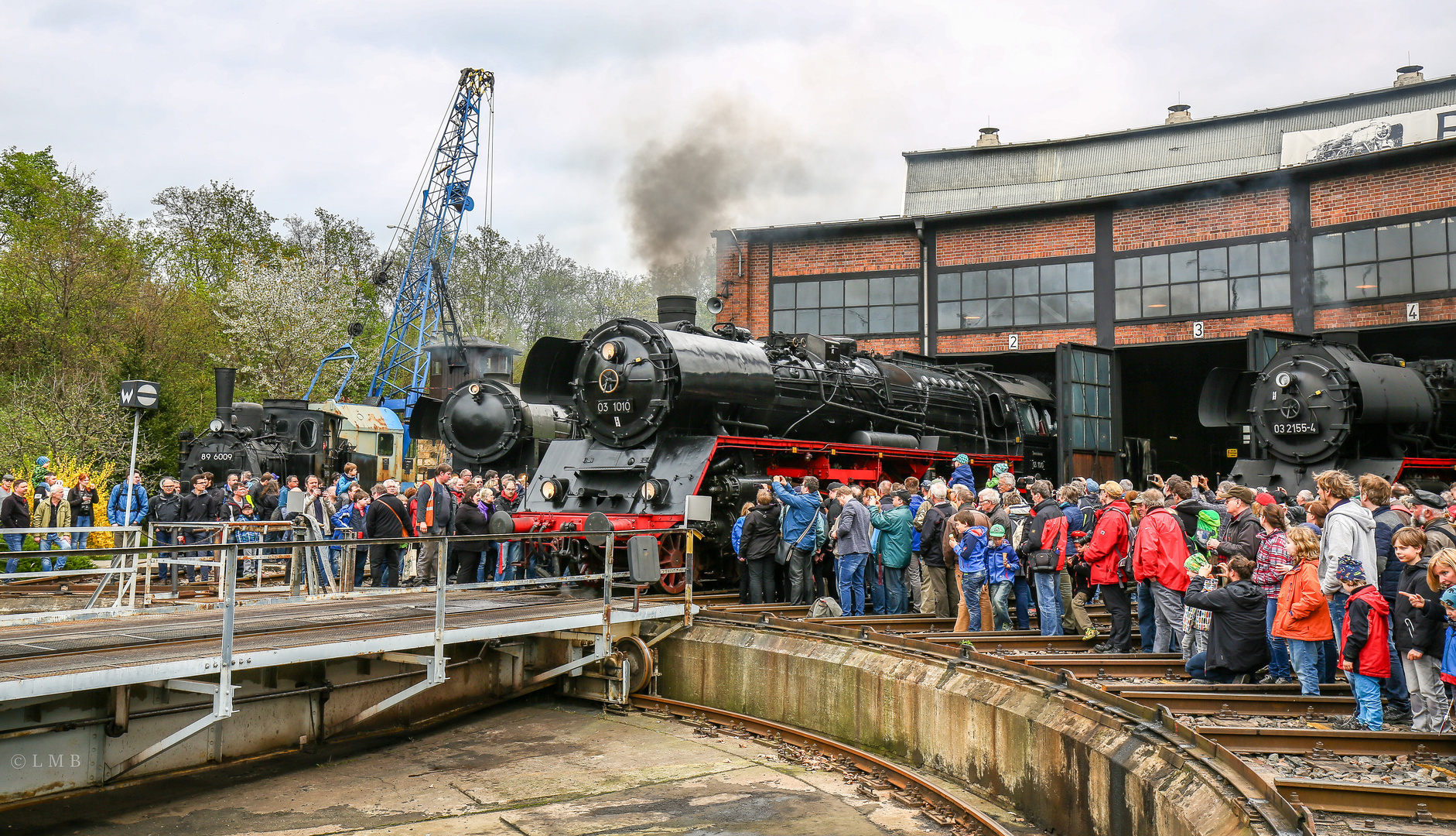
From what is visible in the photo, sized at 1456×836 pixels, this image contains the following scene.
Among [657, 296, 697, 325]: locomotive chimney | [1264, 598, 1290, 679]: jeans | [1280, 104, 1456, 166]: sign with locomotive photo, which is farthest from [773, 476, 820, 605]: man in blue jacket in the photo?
[1280, 104, 1456, 166]: sign with locomotive photo

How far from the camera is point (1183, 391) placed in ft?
83.7

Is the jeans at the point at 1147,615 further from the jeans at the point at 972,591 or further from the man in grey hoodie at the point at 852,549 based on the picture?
the man in grey hoodie at the point at 852,549

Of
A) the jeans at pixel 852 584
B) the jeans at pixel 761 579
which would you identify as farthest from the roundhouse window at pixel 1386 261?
the jeans at pixel 761 579

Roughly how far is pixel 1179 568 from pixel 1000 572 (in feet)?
5.36

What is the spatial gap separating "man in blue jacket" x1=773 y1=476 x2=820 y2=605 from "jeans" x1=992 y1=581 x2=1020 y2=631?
1.96 meters

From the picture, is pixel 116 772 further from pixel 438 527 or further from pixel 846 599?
pixel 846 599

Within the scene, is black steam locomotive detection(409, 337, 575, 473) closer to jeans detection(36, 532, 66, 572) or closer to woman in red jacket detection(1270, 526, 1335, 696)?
jeans detection(36, 532, 66, 572)

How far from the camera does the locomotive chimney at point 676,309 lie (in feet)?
43.8

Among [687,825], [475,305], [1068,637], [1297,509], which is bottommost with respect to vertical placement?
[687,825]

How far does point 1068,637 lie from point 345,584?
21.9 ft

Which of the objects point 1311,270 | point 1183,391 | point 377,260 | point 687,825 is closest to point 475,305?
point 377,260

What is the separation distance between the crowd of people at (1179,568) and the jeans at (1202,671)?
0.05 feet

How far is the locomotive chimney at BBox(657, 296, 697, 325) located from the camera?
1335 cm

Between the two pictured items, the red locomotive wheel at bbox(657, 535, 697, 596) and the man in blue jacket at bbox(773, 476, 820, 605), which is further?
the red locomotive wheel at bbox(657, 535, 697, 596)
